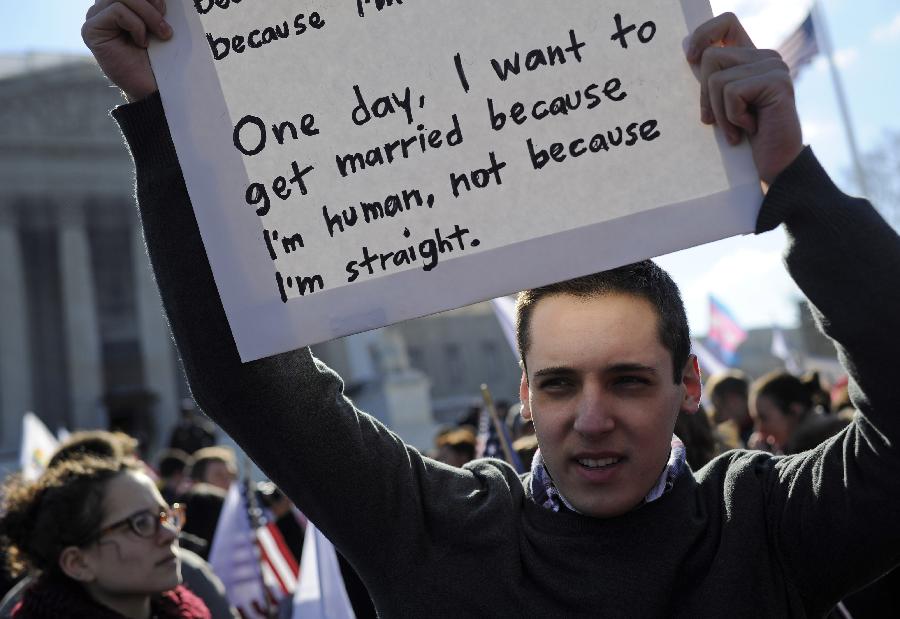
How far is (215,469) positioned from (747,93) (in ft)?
20.7

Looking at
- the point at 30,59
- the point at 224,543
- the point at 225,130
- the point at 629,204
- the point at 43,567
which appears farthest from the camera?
the point at 30,59

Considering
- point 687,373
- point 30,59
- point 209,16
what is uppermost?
point 30,59

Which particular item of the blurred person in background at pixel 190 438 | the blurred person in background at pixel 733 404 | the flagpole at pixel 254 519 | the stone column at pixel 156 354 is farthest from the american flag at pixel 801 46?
the stone column at pixel 156 354

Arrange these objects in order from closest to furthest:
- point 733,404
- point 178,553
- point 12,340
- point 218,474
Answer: point 178,553, point 733,404, point 218,474, point 12,340

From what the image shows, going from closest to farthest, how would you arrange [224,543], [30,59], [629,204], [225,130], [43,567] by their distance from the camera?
1. [629,204]
2. [225,130]
3. [43,567]
4. [224,543]
5. [30,59]

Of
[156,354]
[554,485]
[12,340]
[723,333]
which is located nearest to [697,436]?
[554,485]

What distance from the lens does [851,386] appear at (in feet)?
4.92

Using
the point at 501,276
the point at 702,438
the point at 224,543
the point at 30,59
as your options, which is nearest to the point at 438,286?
the point at 501,276

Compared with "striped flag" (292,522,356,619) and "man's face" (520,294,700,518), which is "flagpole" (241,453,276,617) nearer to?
"striped flag" (292,522,356,619)

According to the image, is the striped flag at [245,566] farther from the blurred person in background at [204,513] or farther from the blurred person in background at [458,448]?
the blurred person in background at [458,448]

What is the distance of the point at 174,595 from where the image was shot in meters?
3.18

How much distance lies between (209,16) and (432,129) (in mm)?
457

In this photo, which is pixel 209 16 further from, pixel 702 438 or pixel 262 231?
pixel 702 438

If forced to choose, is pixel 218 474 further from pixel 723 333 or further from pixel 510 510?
pixel 723 333
